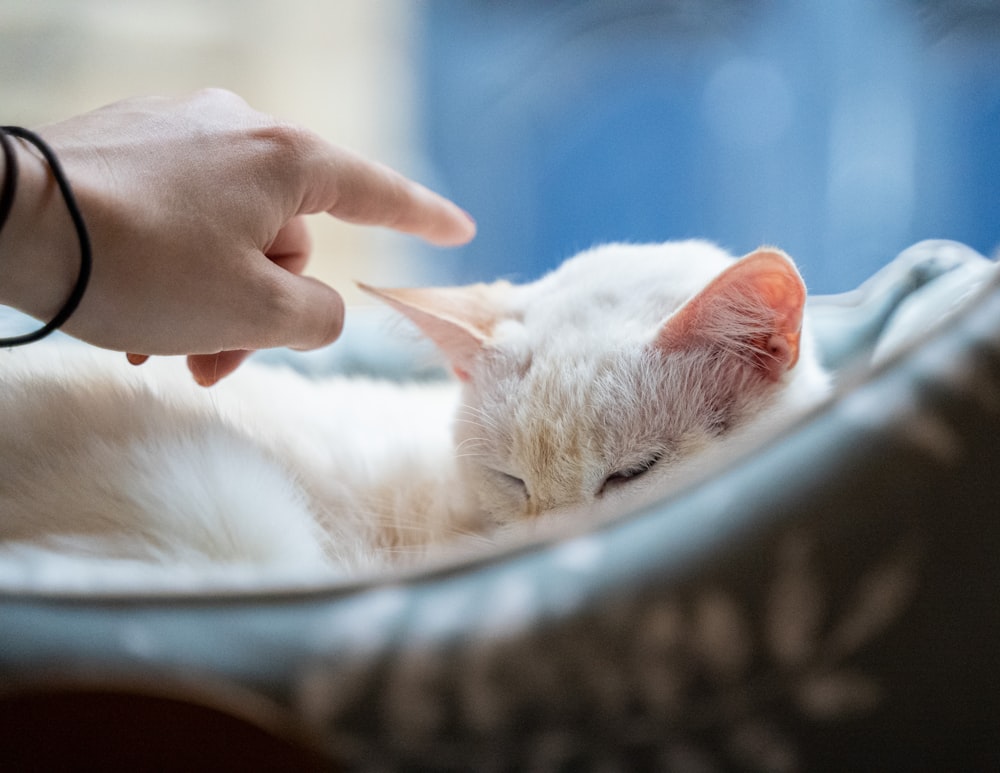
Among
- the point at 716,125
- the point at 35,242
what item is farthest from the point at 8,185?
the point at 716,125

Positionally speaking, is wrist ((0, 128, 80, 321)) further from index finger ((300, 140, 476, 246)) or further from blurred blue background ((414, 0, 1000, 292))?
blurred blue background ((414, 0, 1000, 292))

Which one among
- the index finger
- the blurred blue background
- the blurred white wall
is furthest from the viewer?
the blurred white wall

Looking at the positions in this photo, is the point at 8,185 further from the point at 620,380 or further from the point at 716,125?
the point at 716,125

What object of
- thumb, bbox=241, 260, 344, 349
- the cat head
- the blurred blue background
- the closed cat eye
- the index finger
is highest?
the blurred blue background

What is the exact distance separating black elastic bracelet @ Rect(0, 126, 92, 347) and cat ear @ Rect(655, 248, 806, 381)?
0.53 metres

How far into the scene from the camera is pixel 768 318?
0.86m

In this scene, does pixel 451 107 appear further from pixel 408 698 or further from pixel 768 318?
pixel 408 698

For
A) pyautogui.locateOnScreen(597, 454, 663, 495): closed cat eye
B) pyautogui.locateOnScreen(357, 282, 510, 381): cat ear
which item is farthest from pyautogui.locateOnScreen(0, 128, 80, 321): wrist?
pyautogui.locateOnScreen(597, 454, 663, 495): closed cat eye

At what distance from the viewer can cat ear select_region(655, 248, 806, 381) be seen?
806 mm

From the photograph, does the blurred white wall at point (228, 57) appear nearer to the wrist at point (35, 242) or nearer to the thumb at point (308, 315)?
the thumb at point (308, 315)

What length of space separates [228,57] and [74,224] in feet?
7.91

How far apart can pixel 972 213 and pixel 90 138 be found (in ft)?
8.38

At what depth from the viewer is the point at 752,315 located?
33.6 inches

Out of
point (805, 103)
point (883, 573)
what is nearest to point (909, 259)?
point (883, 573)
